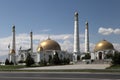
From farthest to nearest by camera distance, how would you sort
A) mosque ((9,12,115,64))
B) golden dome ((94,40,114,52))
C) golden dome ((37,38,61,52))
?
Result: golden dome ((37,38,61,52)) → golden dome ((94,40,114,52)) → mosque ((9,12,115,64))

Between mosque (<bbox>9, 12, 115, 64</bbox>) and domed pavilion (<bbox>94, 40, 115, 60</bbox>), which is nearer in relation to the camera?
mosque (<bbox>9, 12, 115, 64</bbox>)

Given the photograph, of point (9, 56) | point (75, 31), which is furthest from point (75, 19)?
point (9, 56)

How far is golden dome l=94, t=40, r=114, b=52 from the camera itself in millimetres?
111750

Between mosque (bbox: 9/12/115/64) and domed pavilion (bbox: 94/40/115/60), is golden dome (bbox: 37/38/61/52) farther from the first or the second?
domed pavilion (bbox: 94/40/115/60)

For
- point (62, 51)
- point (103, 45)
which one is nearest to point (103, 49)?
point (103, 45)

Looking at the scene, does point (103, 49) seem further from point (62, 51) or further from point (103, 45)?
point (62, 51)

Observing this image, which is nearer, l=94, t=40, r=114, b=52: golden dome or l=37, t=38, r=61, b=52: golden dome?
l=94, t=40, r=114, b=52: golden dome

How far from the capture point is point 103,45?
112125 millimetres

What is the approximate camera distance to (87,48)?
379 feet

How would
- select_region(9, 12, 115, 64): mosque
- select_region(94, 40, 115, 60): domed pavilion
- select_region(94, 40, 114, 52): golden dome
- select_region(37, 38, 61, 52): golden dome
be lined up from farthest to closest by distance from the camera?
select_region(37, 38, 61, 52): golden dome < select_region(94, 40, 114, 52): golden dome < select_region(94, 40, 115, 60): domed pavilion < select_region(9, 12, 115, 64): mosque

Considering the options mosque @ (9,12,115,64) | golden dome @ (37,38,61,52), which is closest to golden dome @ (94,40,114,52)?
mosque @ (9,12,115,64)

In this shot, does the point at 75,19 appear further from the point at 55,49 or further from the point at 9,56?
the point at 9,56

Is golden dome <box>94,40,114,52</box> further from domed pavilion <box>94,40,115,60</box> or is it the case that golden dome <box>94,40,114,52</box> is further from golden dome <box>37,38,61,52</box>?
golden dome <box>37,38,61,52</box>

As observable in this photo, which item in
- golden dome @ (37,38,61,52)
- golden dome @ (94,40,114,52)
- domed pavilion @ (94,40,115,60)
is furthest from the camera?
golden dome @ (37,38,61,52)
